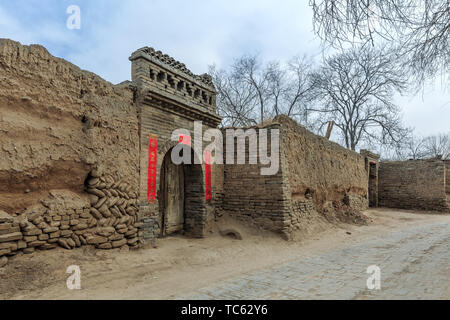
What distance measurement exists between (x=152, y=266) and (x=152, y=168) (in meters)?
2.03

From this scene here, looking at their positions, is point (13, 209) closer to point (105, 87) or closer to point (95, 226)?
point (95, 226)

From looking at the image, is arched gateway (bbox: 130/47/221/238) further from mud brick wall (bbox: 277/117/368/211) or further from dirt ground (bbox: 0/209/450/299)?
mud brick wall (bbox: 277/117/368/211)

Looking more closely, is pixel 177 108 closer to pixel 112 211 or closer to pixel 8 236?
pixel 112 211

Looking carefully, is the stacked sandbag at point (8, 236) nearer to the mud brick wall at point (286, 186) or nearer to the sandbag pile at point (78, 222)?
the sandbag pile at point (78, 222)

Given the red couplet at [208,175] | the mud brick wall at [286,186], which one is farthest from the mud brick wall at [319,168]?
the red couplet at [208,175]

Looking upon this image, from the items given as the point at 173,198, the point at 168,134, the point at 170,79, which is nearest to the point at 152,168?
the point at 168,134

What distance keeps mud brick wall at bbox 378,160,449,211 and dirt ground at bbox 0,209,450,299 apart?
33.7ft

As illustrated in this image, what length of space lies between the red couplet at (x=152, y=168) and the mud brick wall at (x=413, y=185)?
47.8 ft

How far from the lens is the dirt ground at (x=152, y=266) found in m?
3.35

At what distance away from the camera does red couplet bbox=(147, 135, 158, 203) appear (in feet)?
18.8

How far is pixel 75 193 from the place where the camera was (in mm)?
4539

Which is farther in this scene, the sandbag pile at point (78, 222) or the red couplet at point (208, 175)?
the red couplet at point (208, 175)

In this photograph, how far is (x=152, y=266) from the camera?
4.57 m

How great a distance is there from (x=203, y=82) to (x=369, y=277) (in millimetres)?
5804
